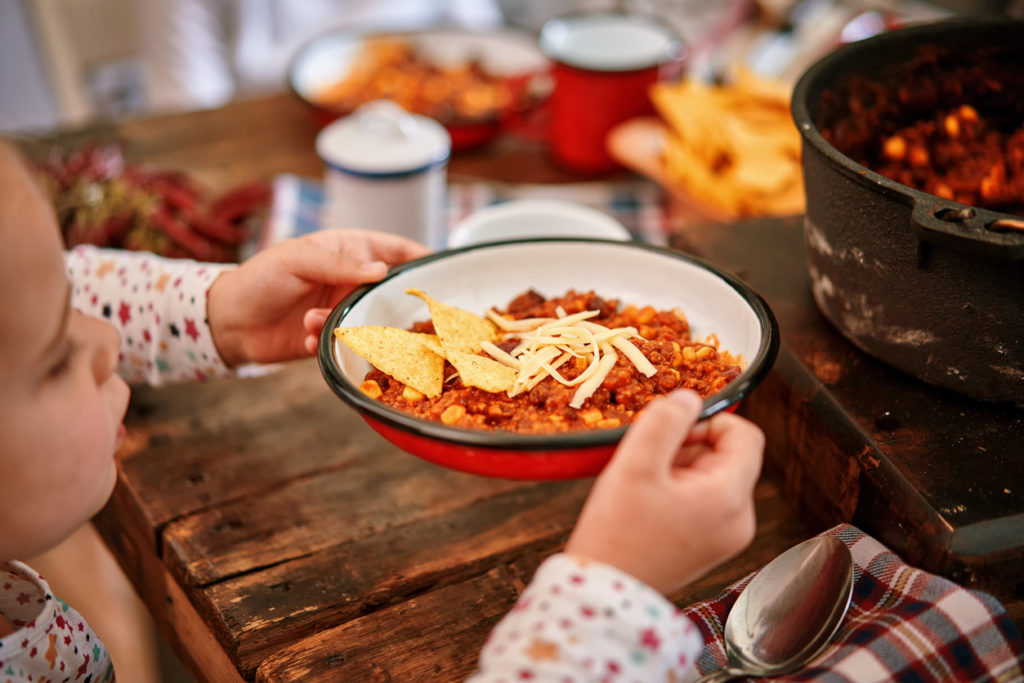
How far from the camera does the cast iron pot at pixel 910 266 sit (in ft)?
2.86

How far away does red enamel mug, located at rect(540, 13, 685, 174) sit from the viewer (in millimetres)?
2072

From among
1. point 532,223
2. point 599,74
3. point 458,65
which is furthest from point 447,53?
point 532,223

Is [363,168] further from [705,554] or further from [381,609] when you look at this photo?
[705,554]

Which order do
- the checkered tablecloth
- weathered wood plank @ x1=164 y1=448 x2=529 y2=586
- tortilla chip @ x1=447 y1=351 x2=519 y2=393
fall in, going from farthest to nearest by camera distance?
the checkered tablecloth, weathered wood plank @ x1=164 y1=448 x2=529 y2=586, tortilla chip @ x1=447 y1=351 x2=519 y2=393

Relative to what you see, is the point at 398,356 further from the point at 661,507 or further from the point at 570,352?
the point at 661,507

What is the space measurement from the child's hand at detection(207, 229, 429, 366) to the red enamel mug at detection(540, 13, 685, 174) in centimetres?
99

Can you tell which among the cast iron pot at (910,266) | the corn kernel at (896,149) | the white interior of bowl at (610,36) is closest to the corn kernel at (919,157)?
the corn kernel at (896,149)

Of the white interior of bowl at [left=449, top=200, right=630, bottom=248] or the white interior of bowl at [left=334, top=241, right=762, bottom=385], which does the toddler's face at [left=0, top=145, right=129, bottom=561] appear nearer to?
the white interior of bowl at [left=334, top=241, right=762, bottom=385]

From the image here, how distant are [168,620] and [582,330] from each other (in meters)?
0.68

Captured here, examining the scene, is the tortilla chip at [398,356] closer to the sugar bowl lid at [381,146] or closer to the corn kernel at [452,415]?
the corn kernel at [452,415]

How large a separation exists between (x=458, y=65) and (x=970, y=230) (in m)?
1.96

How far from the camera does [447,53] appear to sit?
2600 mm

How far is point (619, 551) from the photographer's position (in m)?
0.76

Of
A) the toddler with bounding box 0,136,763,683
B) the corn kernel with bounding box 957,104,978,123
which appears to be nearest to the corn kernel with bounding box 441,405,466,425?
the toddler with bounding box 0,136,763,683
